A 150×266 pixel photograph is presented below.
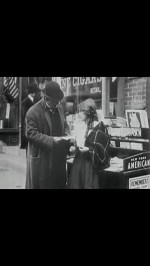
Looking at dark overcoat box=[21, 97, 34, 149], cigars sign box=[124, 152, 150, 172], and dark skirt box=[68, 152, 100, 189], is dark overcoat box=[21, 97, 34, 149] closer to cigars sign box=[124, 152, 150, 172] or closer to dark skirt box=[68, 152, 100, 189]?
dark skirt box=[68, 152, 100, 189]

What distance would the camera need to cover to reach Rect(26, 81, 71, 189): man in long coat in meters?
4.90

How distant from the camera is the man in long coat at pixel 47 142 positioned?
490cm

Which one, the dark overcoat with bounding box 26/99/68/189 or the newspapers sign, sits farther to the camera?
the newspapers sign

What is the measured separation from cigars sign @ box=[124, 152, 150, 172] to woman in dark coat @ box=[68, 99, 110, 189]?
0.22 meters

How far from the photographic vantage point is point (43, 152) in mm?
4938

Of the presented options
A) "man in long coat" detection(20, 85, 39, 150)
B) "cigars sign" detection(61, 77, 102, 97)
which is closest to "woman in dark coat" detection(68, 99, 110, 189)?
"cigars sign" detection(61, 77, 102, 97)

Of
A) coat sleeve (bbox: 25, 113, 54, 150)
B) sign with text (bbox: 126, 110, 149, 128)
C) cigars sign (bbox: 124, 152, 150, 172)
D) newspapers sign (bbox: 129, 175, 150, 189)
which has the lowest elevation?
newspapers sign (bbox: 129, 175, 150, 189)

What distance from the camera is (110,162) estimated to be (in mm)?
5000

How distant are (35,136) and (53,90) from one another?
53 centimetres
